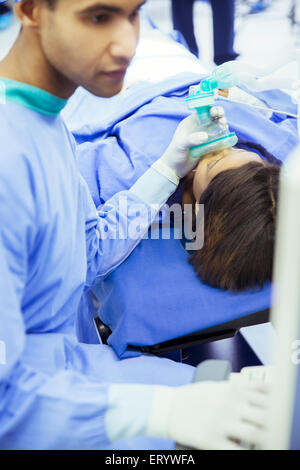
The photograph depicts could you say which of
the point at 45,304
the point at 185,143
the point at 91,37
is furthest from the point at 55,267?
the point at 185,143

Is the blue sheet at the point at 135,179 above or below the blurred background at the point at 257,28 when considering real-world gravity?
below

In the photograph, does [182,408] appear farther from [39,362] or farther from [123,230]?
[123,230]

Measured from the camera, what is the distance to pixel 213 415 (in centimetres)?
81

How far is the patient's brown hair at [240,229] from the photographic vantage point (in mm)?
1299

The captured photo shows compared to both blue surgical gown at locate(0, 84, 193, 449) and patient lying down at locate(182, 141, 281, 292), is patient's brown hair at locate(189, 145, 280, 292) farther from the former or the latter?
blue surgical gown at locate(0, 84, 193, 449)

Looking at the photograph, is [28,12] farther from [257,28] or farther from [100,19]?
[257,28]

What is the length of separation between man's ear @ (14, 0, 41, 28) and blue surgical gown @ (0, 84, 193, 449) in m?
0.15

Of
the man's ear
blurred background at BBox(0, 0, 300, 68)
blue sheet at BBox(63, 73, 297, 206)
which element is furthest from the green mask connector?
blurred background at BBox(0, 0, 300, 68)

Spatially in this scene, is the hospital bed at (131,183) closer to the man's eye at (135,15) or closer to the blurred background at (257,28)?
the man's eye at (135,15)

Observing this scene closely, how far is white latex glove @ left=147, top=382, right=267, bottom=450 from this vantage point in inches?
31.6

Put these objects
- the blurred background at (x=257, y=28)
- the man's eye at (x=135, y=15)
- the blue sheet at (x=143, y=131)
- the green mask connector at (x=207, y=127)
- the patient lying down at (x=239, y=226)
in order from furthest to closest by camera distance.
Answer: the blurred background at (x=257, y=28) < the blue sheet at (x=143, y=131) < the green mask connector at (x=207, y=127) < the patient lying down at (x=239, y=226) < the man's eye at (x=135, y=15)

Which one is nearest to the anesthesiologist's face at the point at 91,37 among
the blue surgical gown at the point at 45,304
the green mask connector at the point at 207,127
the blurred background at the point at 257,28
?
the blue surgical gown at the point at 45,304

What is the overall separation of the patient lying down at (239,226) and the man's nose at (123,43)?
0.57m
